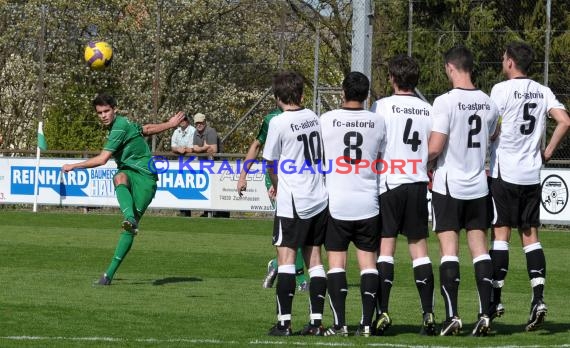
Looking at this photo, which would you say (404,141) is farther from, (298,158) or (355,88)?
(298,158)

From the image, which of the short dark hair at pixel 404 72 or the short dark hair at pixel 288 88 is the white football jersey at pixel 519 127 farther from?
the short dark hair at pixel 288 88

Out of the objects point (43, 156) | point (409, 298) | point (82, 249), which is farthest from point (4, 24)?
point (409, 298)

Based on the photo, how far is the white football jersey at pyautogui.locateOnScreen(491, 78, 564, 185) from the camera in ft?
30.0

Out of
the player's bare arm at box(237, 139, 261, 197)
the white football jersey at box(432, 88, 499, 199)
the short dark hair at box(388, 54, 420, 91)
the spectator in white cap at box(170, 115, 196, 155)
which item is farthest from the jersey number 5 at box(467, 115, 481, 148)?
the spectator in white cap at box(170, 115, 196, 155)

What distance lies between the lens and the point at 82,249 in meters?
16.6

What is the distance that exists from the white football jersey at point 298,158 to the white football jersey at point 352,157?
0.28ft

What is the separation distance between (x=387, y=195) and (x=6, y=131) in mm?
24628

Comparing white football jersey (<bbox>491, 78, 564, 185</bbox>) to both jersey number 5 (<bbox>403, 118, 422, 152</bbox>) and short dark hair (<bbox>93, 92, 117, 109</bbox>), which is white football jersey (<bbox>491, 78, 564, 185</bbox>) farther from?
short dark hair (<bbox>93, 92, 117, 109</bbox>)

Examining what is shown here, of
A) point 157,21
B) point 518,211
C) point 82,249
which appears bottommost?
point 82,249

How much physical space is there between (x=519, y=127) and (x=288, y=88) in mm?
1898

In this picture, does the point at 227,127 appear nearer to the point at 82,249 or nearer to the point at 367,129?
the point at 82,249

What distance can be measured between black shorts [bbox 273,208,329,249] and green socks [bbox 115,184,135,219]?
3.98 metres

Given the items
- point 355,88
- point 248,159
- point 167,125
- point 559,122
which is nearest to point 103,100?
point 167,125

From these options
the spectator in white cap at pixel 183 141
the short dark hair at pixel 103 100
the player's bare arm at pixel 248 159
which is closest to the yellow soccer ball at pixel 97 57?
the short dark hair at pixel 103 100
